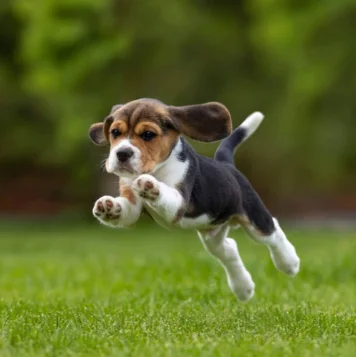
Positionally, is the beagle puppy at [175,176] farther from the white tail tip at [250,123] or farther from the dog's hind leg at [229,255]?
the white tail tip at [250,123]

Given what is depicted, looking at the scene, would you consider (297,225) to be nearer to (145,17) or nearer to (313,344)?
(145,17)

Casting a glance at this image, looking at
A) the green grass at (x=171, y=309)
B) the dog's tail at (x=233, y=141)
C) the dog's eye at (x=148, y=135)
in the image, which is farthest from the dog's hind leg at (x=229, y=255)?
the dog's eye at (x=148, y=135)

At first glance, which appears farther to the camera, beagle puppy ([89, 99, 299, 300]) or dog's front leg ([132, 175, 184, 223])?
beagle puppy ([89, 99, 299, 300])

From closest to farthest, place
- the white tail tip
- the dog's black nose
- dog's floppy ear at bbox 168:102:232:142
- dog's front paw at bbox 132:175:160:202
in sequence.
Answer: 1. dog's front paw at bbox 132:175:160:202
2. the dog's black nose
3. dog's floppy ear at bbox 168:102:232:142
4. the white tail tip

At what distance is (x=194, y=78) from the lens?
24109 mm

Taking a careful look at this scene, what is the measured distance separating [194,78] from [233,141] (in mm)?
17900

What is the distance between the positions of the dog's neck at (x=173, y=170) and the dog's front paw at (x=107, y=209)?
0.28 m

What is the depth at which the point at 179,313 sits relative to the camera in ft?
21.3

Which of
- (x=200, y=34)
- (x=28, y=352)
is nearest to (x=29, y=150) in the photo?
(x=200, y=34)

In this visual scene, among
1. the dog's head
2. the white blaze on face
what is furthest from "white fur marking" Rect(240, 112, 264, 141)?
the white blaze on face

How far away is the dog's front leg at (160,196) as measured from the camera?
4805mm

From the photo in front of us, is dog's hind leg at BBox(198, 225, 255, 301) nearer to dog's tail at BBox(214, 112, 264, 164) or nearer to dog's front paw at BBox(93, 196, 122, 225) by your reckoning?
dog's tail at BBox(214, 112, 264, 164)

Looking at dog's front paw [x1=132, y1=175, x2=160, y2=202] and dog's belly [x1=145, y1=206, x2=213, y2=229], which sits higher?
dog's front paw [x1=132, y1=175, x2=160, y2=202]

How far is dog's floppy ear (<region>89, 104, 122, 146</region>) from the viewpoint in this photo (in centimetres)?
532
